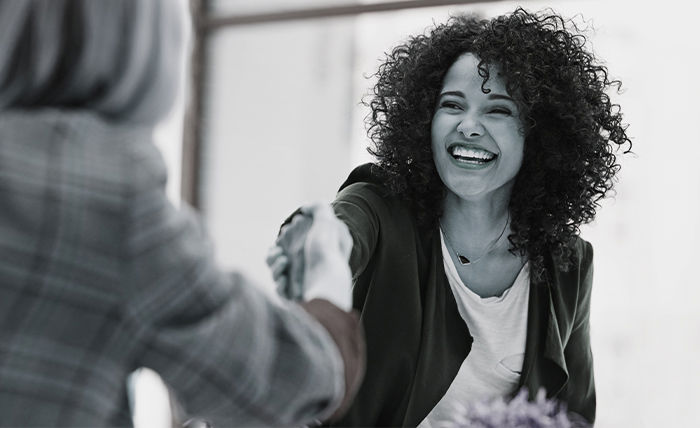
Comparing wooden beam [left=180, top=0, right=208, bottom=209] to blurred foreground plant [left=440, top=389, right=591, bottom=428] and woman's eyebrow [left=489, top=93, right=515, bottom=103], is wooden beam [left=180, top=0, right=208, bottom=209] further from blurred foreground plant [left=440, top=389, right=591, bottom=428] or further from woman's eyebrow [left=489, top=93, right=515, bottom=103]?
blurred foreground plant [left=440, top=389, right=591, bottom=428]

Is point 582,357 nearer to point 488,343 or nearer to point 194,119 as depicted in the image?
point 488,343

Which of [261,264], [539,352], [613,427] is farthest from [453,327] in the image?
[261,264]

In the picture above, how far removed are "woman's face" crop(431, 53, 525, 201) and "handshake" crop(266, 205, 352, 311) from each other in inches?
20.6

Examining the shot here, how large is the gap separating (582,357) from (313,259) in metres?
0.90

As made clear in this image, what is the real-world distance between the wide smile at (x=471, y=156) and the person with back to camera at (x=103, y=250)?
2.96 feet

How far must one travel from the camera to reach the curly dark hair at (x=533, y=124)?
73.2 inches

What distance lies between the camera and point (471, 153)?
5.96ft

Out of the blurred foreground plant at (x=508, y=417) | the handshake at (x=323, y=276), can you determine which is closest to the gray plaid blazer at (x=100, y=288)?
the handshake at (x=323, y=276)

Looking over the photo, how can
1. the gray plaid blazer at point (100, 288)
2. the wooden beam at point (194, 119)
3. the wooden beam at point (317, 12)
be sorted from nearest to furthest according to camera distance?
the gray plaid blazer at point (100, 288)
the wooden beam at point (317, 12)
the wooden beam at point (194, 119)

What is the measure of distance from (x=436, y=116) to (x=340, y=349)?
857mm

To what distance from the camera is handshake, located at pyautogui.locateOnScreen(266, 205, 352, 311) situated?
1.24 m

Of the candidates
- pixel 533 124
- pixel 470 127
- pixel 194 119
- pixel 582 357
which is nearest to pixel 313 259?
pixel 470 127

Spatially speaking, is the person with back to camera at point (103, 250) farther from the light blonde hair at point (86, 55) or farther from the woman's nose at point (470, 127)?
the woman's nose at point (470, 127)

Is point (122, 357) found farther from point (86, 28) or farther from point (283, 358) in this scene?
point (86, 28)
